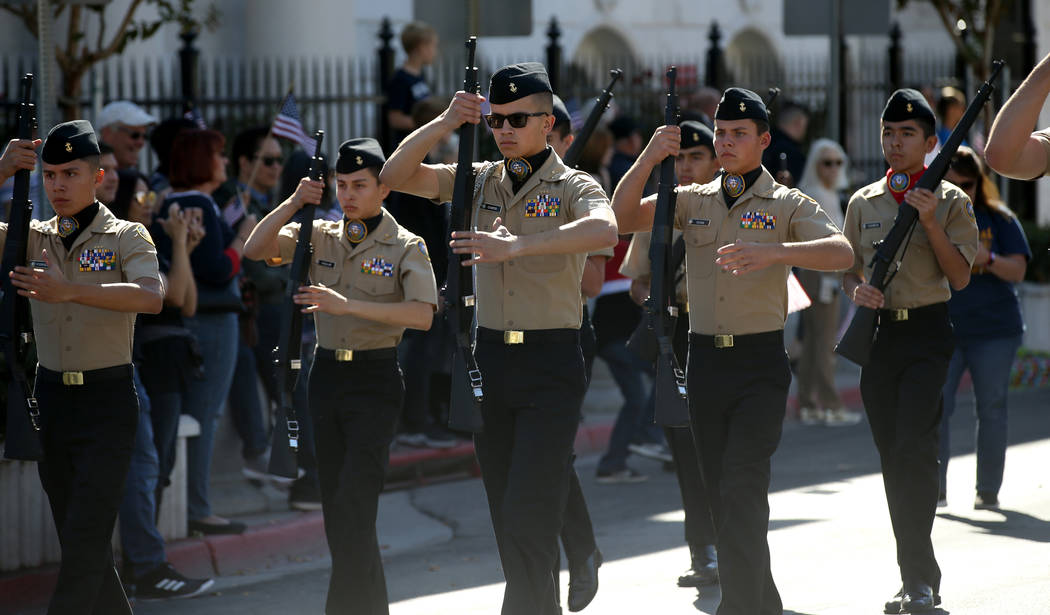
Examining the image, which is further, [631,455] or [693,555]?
[631,455]

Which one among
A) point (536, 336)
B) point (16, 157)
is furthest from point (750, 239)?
point (16, 157)

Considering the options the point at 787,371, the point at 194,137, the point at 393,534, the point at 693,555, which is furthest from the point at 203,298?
the point at 787,371

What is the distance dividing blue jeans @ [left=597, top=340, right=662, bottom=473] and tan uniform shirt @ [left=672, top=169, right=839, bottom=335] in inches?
132

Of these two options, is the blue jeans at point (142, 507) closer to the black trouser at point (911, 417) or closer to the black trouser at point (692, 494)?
the black trouser at point (692, 494)

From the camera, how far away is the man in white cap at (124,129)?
8.54 meters

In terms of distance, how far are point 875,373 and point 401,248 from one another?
2.13 metres

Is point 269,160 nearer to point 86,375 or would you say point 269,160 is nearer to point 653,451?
point 653,451

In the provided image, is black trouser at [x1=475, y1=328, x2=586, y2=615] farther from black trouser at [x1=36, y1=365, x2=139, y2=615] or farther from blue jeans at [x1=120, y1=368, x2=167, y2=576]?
blue jeans at [x1=120, y1=368, x2=167, y2=576]

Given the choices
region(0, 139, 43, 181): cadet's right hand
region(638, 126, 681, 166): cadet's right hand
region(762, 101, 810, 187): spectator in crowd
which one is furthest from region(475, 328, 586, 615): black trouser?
region(762, 101, 810, 187): spectator in crowd

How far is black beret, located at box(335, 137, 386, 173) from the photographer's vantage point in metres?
6.03

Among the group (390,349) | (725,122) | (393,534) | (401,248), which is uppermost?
(725,122)

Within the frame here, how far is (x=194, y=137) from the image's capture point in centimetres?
781

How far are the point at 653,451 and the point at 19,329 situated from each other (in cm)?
527

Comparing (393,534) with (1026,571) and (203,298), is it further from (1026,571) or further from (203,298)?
(1026,571)
